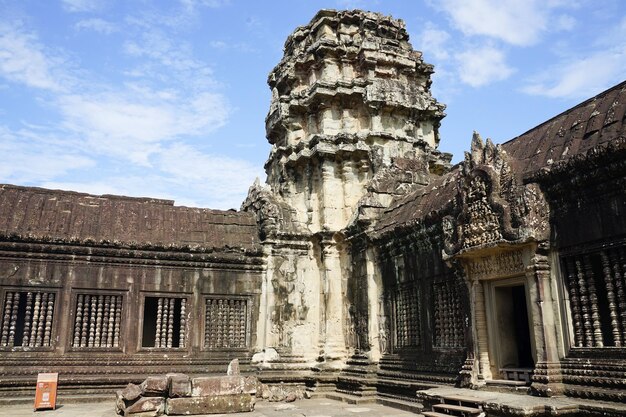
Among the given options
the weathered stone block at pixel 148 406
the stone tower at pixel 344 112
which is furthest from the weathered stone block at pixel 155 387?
the stone tower at pixel 344 112

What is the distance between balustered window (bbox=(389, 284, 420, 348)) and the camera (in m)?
12.3

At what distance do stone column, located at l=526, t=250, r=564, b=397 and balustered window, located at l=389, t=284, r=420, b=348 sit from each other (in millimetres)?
3878

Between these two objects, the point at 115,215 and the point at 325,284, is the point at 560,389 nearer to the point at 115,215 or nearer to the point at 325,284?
the point at 325,284

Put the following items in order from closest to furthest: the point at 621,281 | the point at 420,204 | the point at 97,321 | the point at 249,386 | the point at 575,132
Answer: the point at 621,281 → the point at 575,132 → the point at 249,386 → the point at 420,204 → the point at 97,321

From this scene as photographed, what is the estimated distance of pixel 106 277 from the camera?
14.1 m

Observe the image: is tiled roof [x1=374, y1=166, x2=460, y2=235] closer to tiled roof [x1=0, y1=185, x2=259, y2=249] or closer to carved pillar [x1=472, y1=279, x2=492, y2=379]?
carved pillar [x1=472, y1=279, x2=492, y2=379]

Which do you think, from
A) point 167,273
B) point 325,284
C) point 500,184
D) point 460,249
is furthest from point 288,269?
point 500,184

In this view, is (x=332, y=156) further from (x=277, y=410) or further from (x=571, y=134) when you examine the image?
(x=571, y=134)

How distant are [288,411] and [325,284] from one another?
4.81 meters

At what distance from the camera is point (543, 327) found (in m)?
8.44

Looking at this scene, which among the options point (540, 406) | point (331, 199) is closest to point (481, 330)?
point (540, 406)

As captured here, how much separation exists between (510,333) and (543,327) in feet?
5.23

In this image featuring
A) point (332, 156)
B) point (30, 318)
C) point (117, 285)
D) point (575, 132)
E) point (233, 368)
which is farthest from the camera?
point (332, 156)

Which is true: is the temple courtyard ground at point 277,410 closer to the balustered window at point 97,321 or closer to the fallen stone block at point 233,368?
the fallen stone block at point 233,368
